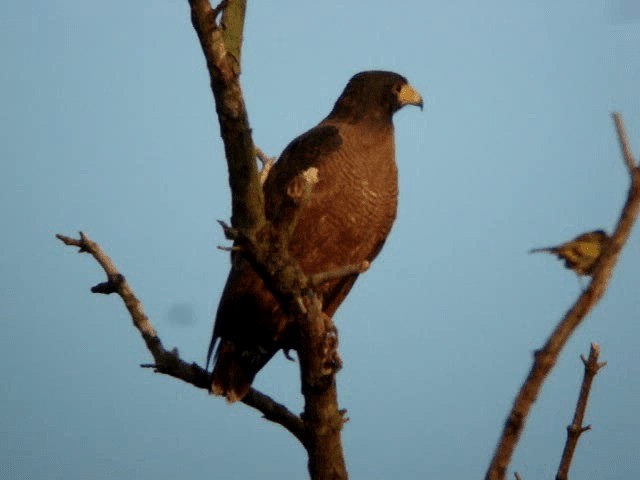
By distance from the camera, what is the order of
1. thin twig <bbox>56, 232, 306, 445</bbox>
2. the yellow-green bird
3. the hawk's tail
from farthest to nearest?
1. the hawk's tail
2. thin twig <bbox>56, 232, 306, 445</bbox>
3. the yellow-green bird

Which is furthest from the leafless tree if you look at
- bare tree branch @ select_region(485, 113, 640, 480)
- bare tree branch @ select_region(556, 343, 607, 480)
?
bare tree branch @ select_region(485, 113, 640, 480)

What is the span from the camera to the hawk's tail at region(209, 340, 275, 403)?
5.35m

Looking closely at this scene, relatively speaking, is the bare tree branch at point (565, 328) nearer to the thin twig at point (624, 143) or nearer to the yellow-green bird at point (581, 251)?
the thin twig at point (624, 143)

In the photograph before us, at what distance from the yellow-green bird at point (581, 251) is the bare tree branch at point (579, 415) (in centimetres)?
28

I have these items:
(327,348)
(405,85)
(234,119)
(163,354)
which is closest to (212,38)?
(234,119)

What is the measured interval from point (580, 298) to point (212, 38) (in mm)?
2058

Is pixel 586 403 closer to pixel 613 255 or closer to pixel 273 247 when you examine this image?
pixel 613 255

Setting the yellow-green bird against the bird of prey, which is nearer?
the yellow-green bird

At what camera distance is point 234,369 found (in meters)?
5.52

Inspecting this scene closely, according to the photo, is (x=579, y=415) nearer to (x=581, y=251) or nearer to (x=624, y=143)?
(x=581, y=251)

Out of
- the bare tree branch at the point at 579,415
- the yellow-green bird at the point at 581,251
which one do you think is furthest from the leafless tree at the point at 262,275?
the yellow-green bird at the point at 581,251

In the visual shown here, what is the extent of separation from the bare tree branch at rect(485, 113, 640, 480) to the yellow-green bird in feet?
2.07

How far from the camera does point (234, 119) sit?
11.9ft

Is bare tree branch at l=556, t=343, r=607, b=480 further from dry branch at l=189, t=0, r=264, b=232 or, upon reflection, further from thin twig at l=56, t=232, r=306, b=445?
thin twig at l=56, t=232, r=306, b=445
